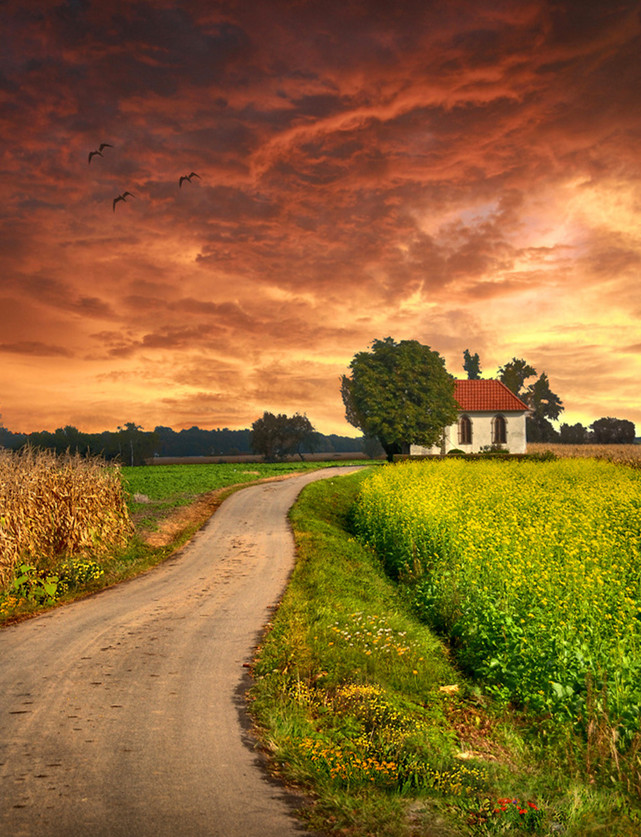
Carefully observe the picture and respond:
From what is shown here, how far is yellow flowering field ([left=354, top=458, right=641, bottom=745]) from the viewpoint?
8.37 m

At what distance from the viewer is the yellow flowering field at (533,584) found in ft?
27.5

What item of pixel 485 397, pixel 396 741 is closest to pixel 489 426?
pixel 485 397

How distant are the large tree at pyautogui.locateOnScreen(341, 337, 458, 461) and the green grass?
151ft

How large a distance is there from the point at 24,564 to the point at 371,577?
910 centimetres

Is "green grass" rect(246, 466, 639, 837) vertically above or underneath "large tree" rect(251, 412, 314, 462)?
underneath

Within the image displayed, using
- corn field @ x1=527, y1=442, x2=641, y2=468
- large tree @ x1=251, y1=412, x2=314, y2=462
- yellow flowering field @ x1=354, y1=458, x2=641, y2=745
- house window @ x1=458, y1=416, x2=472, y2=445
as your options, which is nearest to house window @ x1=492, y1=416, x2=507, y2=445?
house window @ x1=458, y1=416, x2=472, y2=445

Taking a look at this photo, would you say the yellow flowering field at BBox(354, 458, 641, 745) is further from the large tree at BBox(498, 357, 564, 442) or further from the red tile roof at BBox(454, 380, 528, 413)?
the large tree at BBox(498, 357, 564, 442)

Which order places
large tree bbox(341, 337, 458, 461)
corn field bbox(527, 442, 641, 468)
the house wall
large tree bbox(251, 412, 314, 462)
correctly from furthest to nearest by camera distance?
large tree bbox(251, 412, 314, 462), the house wall, large tree bbox(341, 337, 458, 461), corn field bbox(527, 442, 641, 468)

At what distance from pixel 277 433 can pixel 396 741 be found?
280 ft

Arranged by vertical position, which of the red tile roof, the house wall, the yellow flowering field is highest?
the red tile roof

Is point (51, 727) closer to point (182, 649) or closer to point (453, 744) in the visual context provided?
point (182, 649)

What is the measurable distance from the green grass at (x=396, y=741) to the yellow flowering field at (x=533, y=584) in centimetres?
75

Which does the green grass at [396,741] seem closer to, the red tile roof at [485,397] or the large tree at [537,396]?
the red tile roof at [485,397]

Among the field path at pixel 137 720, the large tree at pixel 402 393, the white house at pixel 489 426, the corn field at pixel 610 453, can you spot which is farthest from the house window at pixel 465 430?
the field path at pixel 137 720
